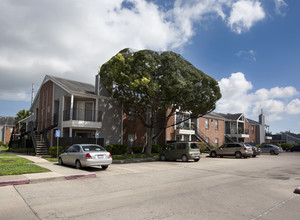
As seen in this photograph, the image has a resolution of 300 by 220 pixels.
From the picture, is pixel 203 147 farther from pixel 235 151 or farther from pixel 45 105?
pixel 45 105

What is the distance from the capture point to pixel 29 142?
25.3 meters

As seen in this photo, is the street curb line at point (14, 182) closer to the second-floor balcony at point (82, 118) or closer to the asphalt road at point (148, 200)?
the asphalt road at point (148, 200)

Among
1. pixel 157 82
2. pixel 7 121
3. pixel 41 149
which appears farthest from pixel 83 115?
pixel 7 121

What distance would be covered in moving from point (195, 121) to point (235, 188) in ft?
94.4

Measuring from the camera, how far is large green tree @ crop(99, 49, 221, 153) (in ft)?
66.5

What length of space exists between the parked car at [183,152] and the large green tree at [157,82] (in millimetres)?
3744

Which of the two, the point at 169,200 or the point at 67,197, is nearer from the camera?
the point at 169,200

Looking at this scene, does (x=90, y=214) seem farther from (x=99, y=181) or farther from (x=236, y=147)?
(x=236, y=147)

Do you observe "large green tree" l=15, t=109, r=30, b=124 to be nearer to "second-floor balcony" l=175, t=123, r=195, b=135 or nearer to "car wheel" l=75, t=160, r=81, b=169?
"second-floor balcony" l=175, t=123, r=195, b=135

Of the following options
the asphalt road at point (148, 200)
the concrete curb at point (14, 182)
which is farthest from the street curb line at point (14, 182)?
the asphalt road at point (148, 200)

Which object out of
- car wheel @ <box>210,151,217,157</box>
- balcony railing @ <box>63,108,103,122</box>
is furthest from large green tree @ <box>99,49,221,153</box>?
car wheel @ <box>210,151,217,157</box>

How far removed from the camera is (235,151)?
25891 mm

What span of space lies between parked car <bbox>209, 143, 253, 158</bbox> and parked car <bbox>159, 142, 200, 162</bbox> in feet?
23.7

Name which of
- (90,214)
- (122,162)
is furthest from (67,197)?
(122,162)
